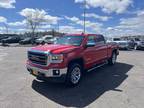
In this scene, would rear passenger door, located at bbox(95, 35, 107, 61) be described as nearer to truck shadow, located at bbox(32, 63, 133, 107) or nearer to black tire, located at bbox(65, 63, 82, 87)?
truck shadow, located at bbox(32, 63, 133, 107)

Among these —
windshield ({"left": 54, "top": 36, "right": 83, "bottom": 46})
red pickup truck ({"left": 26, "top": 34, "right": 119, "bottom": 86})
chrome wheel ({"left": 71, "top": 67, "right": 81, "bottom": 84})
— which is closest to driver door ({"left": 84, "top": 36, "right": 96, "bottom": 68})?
red pickup truck ({"left": 26, "top": 34, "right": 119, "bottom": 86})

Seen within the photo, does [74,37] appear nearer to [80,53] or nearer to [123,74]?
[80,53]

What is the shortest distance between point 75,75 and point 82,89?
0.63 m

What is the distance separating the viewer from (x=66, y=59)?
20.0ft

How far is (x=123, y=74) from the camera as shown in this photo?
28.5 ft

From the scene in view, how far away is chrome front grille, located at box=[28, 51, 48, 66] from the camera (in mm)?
6074

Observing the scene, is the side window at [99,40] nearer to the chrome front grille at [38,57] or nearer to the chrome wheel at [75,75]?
the chrome wheel at [75,75]

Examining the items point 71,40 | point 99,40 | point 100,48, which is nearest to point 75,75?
point 71,40

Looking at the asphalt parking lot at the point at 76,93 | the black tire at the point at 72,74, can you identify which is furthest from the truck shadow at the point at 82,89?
the black tire at the point at 72,74

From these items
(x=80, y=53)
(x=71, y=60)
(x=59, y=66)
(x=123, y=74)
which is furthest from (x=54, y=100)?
(x=123, y=74)

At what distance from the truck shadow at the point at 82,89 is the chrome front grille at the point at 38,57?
92cm

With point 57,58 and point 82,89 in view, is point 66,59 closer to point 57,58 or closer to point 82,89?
point 57,58

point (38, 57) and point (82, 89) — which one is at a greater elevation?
point (38, 57)

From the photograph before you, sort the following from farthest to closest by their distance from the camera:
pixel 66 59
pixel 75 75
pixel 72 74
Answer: pixel 75 75 → pixel 72 74 → pixel 66 59
